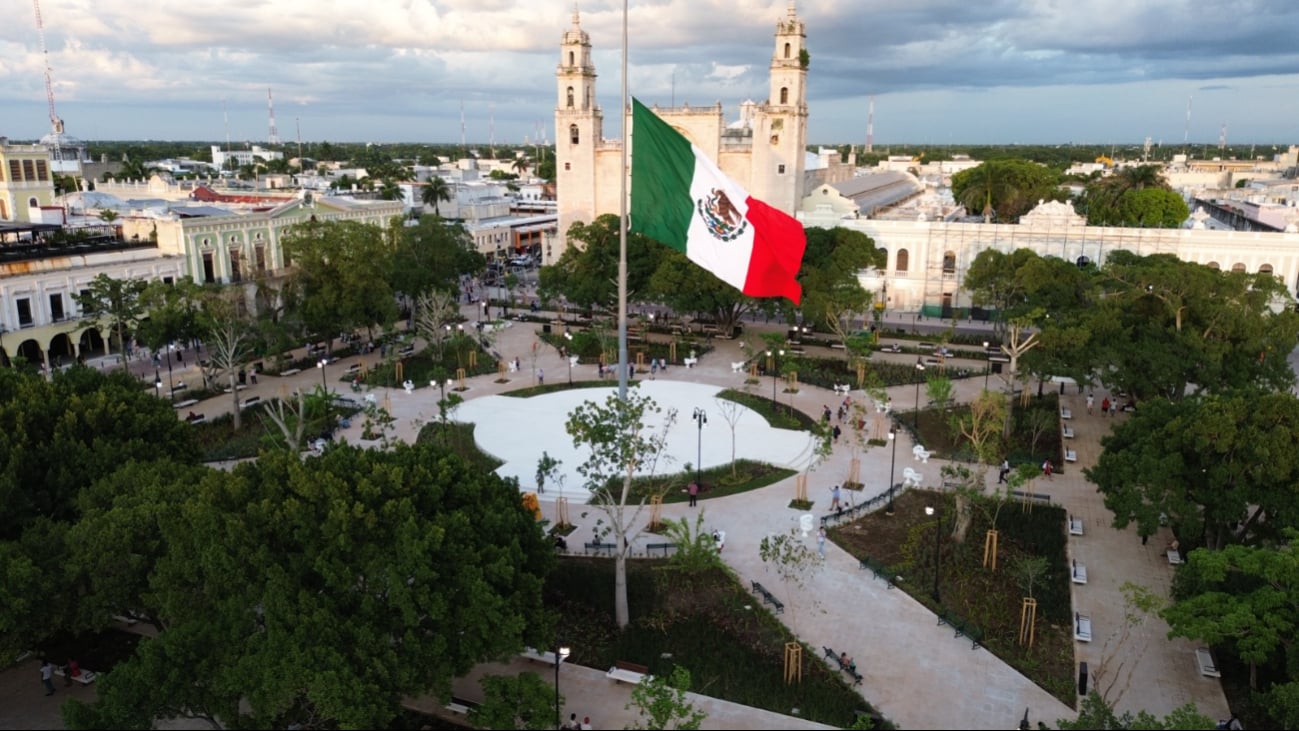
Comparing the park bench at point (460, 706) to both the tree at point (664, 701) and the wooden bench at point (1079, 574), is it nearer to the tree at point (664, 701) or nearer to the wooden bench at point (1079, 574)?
the tree at point (664, 701)

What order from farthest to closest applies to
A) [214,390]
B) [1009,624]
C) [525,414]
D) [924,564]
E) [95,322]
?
[95,322]
[214,390]
[525,414]
[924,564]
[1009,624]

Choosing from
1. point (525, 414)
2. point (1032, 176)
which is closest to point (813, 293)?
point (525, 414)

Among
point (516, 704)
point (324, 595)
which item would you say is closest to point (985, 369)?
point (516, 704)

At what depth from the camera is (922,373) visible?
4381cm

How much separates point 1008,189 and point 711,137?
1219 inches

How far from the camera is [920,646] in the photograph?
20.4 metres

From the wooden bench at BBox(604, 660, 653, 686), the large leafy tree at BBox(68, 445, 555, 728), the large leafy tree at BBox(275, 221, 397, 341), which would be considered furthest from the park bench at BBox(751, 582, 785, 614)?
the large leafy tree at BBox(275, 221, 397, 341)

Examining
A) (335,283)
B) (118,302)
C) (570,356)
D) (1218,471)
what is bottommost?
(570,356)

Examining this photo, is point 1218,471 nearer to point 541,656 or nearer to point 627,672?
point 627,672

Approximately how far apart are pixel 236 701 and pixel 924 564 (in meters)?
17.2

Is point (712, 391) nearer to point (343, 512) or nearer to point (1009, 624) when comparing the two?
point (1009, 624)

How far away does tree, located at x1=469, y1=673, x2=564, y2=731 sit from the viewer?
15.5 metres

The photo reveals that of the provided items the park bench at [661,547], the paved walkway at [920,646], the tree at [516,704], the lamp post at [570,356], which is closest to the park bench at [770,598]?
the paved walkway at [920,646]

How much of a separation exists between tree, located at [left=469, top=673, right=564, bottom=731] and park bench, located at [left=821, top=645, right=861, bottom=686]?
672 centimetres
